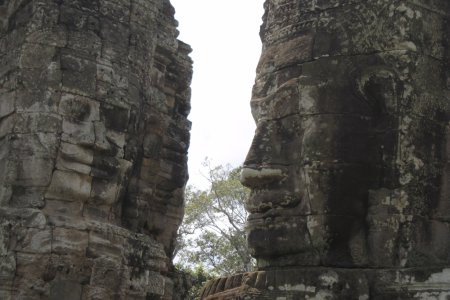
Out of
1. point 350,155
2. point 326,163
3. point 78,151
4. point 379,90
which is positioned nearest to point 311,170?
point 326,163

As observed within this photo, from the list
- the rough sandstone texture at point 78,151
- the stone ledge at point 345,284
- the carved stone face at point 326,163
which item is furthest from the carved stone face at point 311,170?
the rough sandstone texture at point 78,151

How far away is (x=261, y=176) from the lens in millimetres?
4855

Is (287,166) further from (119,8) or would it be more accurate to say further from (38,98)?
(119,8)

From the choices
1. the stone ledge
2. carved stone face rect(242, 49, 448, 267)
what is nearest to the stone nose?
carved stone face rect(242, 49, 448, 267)

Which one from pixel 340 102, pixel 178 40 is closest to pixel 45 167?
pixel 178 40

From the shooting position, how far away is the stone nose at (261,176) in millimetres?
4824

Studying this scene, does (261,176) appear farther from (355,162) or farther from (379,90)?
(379,90)

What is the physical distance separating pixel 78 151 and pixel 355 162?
201 inches

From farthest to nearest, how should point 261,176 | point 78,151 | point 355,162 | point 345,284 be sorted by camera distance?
1. point 78,151
2. point 261,176
3. point 355,162
4. point 345,284

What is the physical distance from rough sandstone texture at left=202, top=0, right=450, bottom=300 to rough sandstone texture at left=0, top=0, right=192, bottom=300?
4077 mm

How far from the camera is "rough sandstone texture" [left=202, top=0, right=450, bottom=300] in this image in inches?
175

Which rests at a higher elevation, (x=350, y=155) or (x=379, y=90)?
(x=379, y=90)

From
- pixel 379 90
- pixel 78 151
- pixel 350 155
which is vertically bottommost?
pixel 350 155

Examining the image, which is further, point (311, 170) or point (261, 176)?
point (261, 176)
